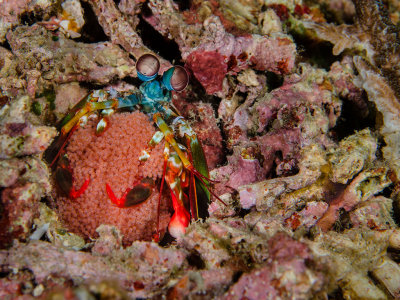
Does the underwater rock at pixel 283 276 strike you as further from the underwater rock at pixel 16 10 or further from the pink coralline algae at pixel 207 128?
the underwater rock at pixel 16 10

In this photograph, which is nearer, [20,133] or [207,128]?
[20,133]

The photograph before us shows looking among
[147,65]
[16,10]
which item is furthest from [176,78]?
[16,10]

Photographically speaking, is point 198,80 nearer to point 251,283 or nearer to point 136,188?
point 136,188

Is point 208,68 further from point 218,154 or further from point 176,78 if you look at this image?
point 218,154

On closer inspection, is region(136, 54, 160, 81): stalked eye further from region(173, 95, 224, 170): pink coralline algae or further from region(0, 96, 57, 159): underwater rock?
region(0, 96, 57, 159): underwater rock

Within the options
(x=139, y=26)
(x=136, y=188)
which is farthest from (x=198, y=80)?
(x=136, y=188)

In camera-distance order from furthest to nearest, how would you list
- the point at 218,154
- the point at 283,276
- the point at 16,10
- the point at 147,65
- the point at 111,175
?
the point at 218,154 → the point at 16,10 → the point at 147,65 → the point at 111,175 → the point at 283,276

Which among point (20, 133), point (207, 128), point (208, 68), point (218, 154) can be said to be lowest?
point (218, 154)
